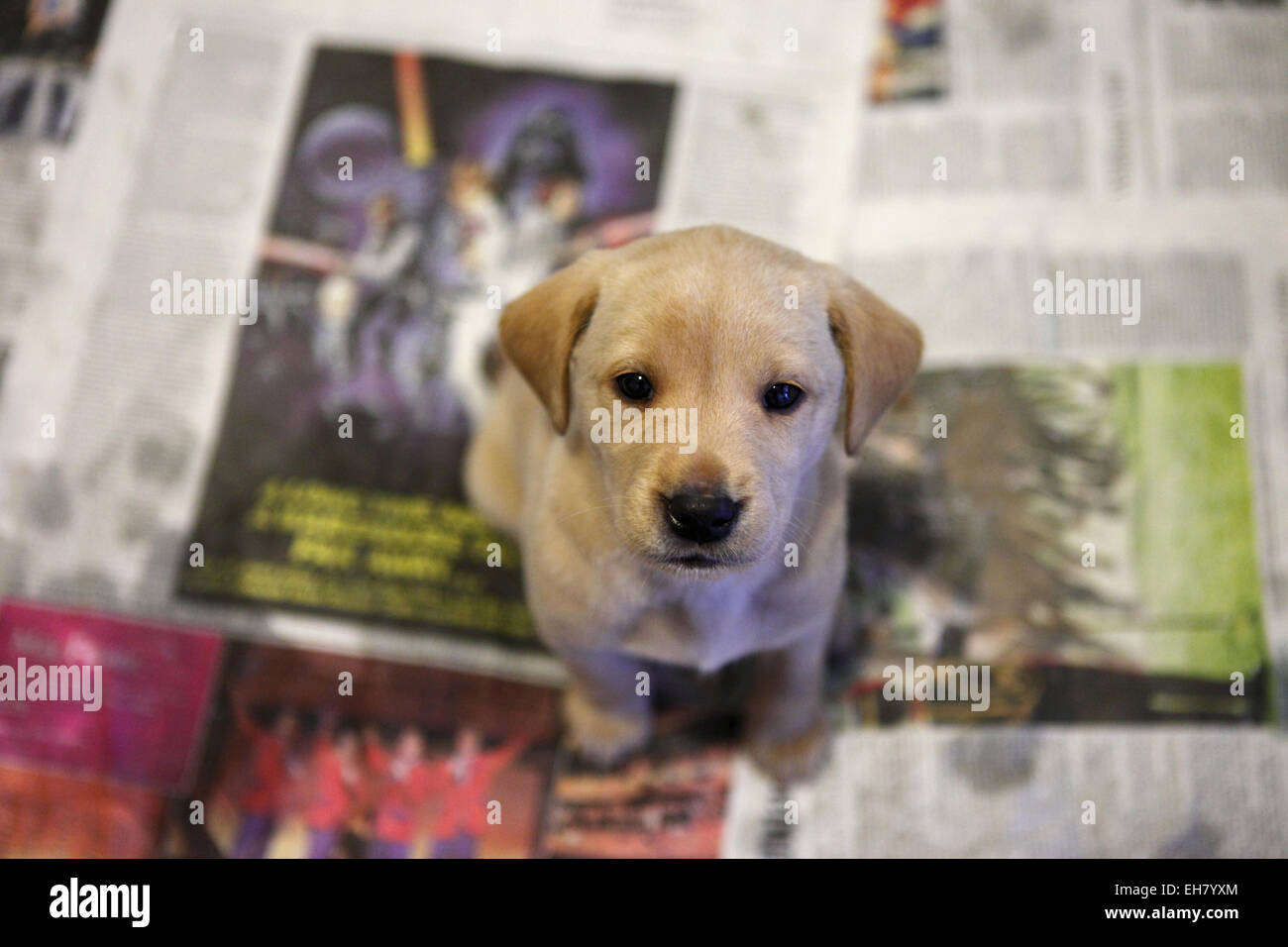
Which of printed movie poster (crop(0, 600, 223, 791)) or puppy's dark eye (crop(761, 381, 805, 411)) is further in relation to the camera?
printed movie poster (crop(0, 600, 223, 791))

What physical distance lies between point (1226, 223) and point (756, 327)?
152 centimetres

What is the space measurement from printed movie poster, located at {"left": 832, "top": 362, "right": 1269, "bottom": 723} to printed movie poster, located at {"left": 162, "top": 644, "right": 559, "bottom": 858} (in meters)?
0.69

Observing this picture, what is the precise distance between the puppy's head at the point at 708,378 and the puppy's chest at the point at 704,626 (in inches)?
5.2

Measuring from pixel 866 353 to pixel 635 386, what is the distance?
334 millimetres

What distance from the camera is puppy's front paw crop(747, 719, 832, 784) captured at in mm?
1887

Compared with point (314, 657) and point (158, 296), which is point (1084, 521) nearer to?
point (314, 657)

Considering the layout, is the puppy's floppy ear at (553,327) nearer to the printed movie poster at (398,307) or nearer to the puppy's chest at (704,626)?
the puppy's chest at (704,626)

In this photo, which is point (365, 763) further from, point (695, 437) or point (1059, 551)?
point (1059, 551)

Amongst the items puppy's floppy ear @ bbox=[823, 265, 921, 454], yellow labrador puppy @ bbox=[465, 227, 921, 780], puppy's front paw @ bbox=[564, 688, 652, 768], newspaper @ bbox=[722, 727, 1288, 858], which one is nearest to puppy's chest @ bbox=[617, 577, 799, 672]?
yellow labrador puppy @ bbox=[465, 227, 921, 780]

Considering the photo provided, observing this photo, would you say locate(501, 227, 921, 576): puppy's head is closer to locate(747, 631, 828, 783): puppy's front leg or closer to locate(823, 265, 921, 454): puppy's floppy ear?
locate(823, 265, 921, 454): puppy's floppy ear

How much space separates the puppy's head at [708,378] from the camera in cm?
124

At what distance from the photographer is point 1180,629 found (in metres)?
1.97
